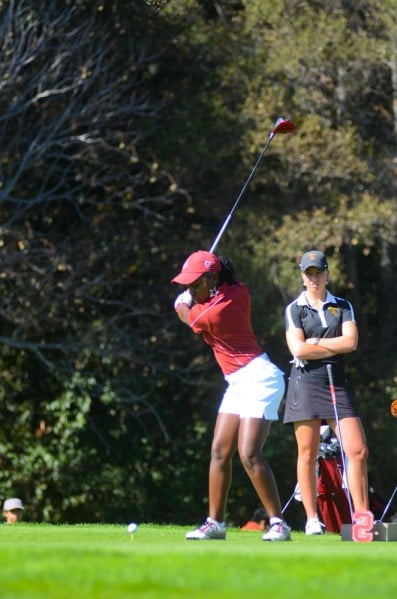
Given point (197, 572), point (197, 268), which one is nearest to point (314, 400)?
point (197, 268)

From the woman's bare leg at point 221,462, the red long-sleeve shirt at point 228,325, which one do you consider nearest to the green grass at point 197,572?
the woman's bare leg at point 221,462

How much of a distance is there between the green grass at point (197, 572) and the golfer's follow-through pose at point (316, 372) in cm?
206

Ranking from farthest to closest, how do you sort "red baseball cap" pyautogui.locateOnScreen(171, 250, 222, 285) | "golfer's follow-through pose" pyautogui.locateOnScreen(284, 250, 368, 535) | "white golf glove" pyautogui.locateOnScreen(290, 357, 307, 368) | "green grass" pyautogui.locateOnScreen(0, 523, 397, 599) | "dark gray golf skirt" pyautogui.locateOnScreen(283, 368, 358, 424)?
1. "white golf glove" pyautogui.locateOnScreen(290, 357, 307, 368)
2. "dark gray golf skirt" pyautogui.locateOnScreen(283, 368, 358, 424)
3. "golfer's follow-through pose" pyautogui.locateOnScreen(284, 250, 368, 535)
4. "red baseball cap" pyautogui.locateOnScreen(171, 250, 222, 285)
5. "green grass" pyautogui.locateOnScreen(0, 523, 397, 599)

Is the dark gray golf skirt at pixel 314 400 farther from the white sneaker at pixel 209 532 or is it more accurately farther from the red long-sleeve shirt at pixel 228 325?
the white sneaker at pixel 209 532

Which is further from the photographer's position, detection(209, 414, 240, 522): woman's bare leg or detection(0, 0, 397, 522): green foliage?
detection(0, 0, 397, 522): green foliage

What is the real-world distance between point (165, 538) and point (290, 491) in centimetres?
1292

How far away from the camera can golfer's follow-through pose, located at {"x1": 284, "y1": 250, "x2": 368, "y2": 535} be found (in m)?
9.77

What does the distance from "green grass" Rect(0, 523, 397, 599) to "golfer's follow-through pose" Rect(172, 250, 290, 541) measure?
1201mm

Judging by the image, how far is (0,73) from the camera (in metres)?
19.9

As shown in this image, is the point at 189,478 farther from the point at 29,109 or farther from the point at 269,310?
the point at 29,109

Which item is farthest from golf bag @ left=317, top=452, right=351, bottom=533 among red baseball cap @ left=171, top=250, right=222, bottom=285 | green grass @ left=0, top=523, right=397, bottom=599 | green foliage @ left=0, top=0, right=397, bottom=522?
green foliage @ left=0, top=0, right=397, bottom=522

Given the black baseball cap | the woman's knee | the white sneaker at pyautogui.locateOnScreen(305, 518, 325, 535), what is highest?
the black baseball cap

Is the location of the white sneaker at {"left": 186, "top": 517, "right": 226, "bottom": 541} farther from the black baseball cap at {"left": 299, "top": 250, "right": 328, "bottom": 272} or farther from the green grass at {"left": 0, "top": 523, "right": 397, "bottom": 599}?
the black baseball cap at {"left": 299, "top": 250, "right": 328, "bottom": 272}

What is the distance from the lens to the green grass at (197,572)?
16.9 feet
